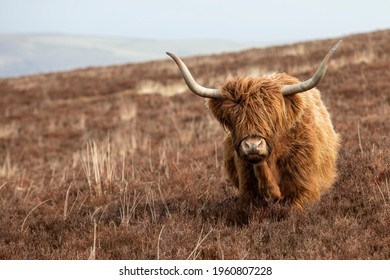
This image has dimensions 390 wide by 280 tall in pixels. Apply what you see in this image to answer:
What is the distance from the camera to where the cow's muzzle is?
4.00 m

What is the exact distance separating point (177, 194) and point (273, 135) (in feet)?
6.70

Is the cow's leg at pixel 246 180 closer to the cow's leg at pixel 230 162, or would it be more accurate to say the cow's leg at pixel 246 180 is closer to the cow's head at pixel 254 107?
the cow's leg at pixel 230 162

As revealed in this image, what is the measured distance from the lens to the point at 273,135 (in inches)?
171

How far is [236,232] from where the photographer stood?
13.5 ft

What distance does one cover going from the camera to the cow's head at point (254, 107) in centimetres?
410

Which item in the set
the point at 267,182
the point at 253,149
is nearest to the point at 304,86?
the point at 253,149

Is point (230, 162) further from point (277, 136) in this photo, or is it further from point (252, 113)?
point (252, 113)

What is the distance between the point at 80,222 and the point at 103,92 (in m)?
17.2

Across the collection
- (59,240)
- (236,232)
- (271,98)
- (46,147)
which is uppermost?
(271,98)

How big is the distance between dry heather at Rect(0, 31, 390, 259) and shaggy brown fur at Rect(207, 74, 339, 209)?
23 centimetres
